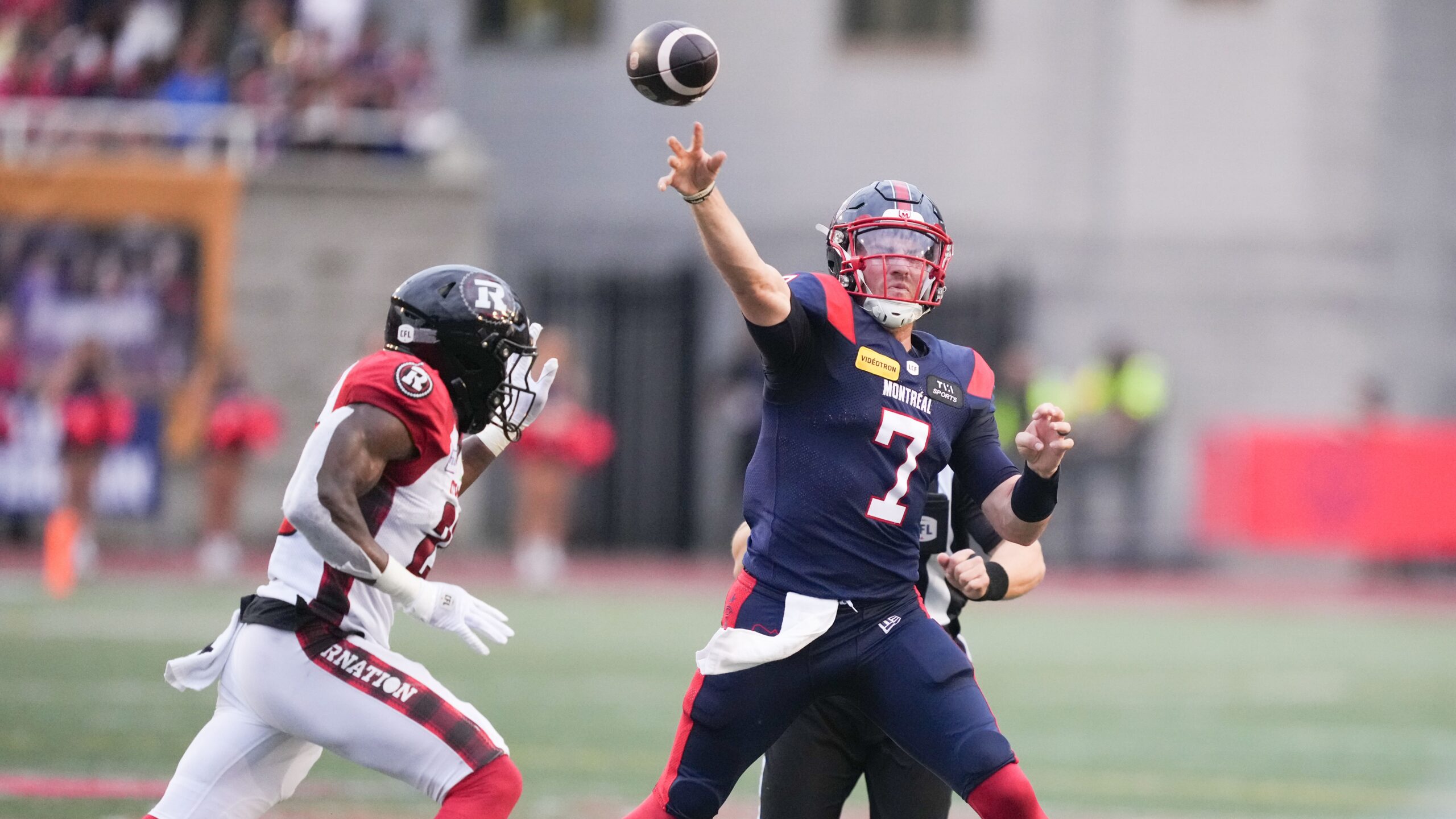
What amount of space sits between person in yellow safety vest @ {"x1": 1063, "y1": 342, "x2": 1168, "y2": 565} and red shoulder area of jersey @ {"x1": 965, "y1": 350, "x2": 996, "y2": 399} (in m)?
13.5

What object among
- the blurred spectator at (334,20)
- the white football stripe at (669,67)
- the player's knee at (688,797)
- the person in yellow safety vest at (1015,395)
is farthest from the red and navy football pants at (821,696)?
the blurred spectator at (334,20)

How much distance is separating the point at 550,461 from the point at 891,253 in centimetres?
1060

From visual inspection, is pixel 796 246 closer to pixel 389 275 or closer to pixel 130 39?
pixel 389 275

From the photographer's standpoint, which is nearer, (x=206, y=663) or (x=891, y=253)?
(x=206, y=663)

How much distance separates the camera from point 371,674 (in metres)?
4.27

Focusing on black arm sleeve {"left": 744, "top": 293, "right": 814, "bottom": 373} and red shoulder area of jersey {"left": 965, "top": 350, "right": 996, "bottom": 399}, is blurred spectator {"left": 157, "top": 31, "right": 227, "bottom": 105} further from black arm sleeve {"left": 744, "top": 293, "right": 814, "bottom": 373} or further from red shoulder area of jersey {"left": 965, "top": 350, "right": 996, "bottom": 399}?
black arm sleeve {"left": 744, "top": 293, "right": 814, "bottom": 373}

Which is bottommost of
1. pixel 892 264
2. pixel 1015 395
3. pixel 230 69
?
pixel 1015 395

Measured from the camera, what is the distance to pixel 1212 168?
20734mm

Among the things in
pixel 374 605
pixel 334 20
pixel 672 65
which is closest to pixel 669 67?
pixel 672 65

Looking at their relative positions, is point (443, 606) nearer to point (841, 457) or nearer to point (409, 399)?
point (409, 399)

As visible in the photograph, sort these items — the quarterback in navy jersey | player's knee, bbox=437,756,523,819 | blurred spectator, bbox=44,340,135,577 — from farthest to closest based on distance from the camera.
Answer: blurred spectator, bbox=44,340,135,577, the quarterback in navy jersey, player's knee, bbox=437,756,523,819

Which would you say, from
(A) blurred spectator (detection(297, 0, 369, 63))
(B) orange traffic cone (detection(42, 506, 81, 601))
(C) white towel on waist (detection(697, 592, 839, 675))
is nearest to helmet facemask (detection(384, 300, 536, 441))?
(C) white towel on waist (detection(697, 592, 839, 675))

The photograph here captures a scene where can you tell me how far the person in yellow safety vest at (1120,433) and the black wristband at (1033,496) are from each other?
45.1 ft

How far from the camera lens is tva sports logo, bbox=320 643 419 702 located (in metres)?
4.25
